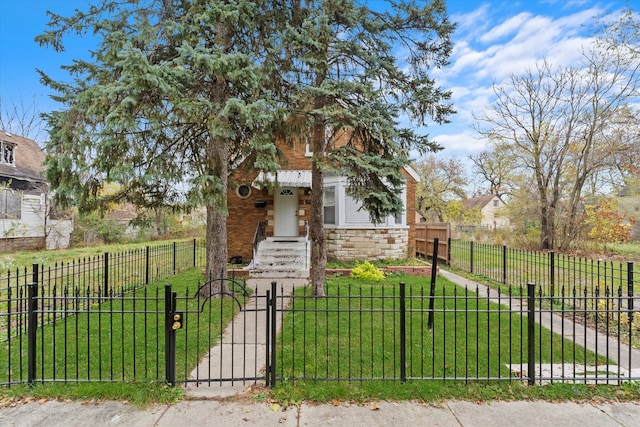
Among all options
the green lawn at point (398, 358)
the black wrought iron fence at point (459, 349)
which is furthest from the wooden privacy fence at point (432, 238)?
the green lawn at point (398, 358)

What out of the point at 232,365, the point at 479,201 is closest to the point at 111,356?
the point at 232,365

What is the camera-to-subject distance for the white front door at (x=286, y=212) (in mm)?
12336

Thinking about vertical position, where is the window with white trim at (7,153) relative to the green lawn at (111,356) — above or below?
Answer: above

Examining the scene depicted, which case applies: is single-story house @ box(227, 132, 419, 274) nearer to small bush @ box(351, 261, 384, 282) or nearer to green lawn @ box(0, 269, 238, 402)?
small bush @ box(351, 261, 384, 282)

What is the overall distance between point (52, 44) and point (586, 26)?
775 inches

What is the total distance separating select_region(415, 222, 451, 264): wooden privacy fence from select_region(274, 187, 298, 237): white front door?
17.6ft

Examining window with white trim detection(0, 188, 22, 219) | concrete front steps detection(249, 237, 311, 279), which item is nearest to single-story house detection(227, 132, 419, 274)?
concrete front steps detection(249, 237, 311, 279)

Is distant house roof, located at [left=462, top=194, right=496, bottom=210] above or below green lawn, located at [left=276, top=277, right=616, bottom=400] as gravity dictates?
above

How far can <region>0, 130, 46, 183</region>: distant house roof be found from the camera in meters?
18.1

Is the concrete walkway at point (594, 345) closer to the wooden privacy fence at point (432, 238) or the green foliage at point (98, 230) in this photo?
the wooden privacy fence at point (432, 238)

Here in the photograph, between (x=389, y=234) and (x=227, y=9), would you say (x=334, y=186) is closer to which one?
(x=389, y=234)

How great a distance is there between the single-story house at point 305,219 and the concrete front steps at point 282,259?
502mm

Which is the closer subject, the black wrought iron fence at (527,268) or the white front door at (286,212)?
the black wrought iron fence at (527,268)

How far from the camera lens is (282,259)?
10.5m
